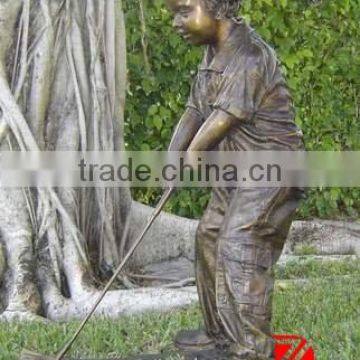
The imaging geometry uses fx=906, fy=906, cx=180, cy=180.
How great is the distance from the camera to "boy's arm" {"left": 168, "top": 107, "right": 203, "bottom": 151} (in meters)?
3.65

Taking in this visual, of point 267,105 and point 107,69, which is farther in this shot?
point 107,69

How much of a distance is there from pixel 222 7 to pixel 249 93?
378 mm

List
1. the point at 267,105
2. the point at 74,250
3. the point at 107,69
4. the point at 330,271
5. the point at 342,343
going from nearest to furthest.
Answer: the point at 267,105 < the point at 342,343 < the point at 74,250 < the point at 107,69 < the point at 330,271

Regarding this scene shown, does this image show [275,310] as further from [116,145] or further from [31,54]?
[31,54]

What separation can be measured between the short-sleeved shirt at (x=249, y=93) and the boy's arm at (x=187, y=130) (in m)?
0.08

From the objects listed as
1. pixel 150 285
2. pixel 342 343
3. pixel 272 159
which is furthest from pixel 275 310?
pixel 272 159

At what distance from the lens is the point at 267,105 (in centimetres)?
346

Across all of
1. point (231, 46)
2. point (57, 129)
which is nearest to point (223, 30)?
point (231, 46)

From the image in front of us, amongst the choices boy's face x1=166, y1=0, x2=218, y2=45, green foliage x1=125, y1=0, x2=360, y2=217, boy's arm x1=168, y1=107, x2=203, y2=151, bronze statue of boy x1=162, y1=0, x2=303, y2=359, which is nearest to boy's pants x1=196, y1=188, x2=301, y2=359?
bronze statue of boy x1=162, y1=0, x2=303, y2=359

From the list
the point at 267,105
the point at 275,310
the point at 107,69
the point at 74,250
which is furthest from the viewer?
the point at 107,69

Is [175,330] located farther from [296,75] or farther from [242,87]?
[296,75]

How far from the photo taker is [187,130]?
144 inches

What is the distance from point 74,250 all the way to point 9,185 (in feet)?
1.92

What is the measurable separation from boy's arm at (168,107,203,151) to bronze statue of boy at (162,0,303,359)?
0.06 metres
